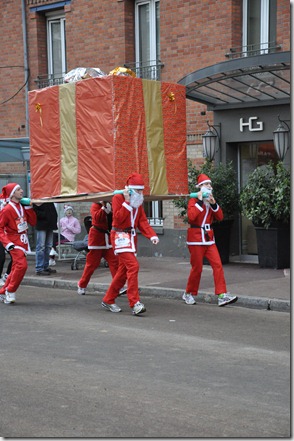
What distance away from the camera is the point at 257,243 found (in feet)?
47.0

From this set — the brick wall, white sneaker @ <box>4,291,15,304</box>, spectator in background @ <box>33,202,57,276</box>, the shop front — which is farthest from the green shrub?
white sneaker @ <box>4,291,15,304</box>

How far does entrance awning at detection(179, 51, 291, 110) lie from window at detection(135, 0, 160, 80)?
2255 mm

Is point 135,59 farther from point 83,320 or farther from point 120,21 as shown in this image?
point 83,320

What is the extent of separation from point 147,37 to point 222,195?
498cm

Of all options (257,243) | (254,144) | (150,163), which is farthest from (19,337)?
(254,144)

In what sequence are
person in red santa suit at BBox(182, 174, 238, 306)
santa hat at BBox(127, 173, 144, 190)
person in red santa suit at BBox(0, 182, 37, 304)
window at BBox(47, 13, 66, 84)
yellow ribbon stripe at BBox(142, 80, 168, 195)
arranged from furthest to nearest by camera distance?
window at BBox(47, 13, 66, 84)
person in red santa suit at BBox(0, 182, 37, 304)
person in red santa suit at BBox(182, 174, 238, 306)
yellow ribbon stripe at BBox(142, 80, 168, 195)
santa hat at BBox(127, 173, 144, 190)

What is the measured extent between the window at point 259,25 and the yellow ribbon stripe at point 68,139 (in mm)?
5920

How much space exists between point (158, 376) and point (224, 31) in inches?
398

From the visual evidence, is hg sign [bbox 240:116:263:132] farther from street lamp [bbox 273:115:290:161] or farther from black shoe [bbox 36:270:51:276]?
black shoe [bbox 36:270:51:276]

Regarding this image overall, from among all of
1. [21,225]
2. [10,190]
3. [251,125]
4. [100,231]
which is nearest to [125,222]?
[100,231]

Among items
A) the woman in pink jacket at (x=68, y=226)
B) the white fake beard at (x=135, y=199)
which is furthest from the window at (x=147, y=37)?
the white fake beard at (x=135, y=199)

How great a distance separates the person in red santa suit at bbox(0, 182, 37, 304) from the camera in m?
11.1

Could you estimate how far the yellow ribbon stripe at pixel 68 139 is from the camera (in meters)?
10.3

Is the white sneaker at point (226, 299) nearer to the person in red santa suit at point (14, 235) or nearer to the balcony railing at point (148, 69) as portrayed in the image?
the person in red santa suit at point (14, 235)
